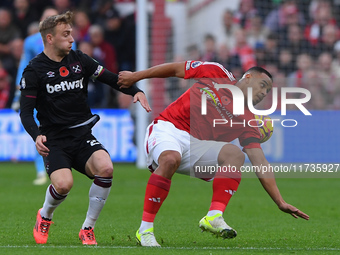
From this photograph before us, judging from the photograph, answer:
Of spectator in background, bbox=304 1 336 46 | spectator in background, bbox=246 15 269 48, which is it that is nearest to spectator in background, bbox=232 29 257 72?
spectator in background, bbox=246 15 269 48

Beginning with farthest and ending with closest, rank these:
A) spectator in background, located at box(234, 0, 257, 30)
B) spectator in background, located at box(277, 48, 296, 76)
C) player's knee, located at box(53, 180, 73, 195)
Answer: spectator in background, located at box(234, 0, 257, 30) → spectator in background, located at box(277, 48, 296, 76) → player's knee, located at box(53, 180, 73, 195)

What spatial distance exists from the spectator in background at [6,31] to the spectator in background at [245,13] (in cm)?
502

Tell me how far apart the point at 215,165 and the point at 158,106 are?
8.54 m

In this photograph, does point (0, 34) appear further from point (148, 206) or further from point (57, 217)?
point (148, 206)

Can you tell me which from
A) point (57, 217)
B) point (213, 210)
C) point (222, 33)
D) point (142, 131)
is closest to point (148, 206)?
point (213, 210)

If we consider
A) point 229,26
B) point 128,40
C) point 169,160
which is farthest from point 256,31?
point 169,160

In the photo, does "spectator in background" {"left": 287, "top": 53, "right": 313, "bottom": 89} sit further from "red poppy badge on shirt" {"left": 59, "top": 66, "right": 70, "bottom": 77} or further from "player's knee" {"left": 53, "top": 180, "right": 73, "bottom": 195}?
"player's knee" {"left": 53, "top": 180, "right": 73, "bottom": 195}

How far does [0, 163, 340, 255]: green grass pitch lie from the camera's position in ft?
18.6

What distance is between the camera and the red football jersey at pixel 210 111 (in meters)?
6.02

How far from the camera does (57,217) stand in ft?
25.6

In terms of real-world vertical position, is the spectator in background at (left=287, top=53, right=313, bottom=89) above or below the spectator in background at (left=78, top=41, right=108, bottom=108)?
above

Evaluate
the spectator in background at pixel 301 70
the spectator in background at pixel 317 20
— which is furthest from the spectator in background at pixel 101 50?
the spectator in background at pixel 317 20

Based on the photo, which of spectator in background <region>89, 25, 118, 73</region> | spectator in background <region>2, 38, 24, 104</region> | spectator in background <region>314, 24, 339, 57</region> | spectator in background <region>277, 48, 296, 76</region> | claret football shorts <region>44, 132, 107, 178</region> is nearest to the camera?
claret football shorts <region>44, 132, 107, 178</region>

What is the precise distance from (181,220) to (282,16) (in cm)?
882
